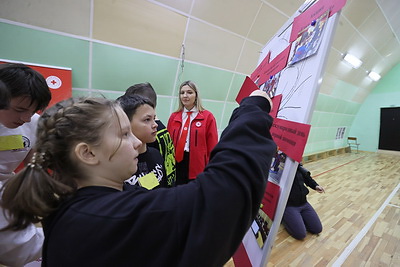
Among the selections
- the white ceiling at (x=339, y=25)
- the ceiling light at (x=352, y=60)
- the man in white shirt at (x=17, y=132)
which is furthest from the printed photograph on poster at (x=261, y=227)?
the ceiling light at (x=352, y=60)

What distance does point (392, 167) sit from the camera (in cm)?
602

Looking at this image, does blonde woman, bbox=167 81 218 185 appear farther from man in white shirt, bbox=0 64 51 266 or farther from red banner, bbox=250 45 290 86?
man in white shirt, bbox=0 64 51 266

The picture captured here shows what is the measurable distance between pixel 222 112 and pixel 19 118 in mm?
3148

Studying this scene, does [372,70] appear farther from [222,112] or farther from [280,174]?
[280,174]

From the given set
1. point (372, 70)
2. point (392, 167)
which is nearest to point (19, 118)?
point (392, 167)

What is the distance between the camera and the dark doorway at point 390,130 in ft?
26.7

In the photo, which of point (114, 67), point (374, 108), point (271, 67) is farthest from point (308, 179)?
point (374, 108)

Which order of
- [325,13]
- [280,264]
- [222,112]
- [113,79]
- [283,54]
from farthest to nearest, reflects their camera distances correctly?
[222,112], [113,79], [280,264], [283,54], [325,13]

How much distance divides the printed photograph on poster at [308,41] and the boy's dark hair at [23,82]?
1.25 meters

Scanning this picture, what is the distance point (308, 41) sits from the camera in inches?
27.7

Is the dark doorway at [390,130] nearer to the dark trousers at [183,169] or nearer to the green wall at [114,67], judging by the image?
the green wall at [114,67]

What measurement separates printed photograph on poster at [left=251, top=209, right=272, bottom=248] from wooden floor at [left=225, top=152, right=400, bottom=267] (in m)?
1.21

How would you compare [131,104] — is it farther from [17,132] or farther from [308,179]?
[308,179]

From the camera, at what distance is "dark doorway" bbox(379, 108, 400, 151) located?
8148 millimetres
